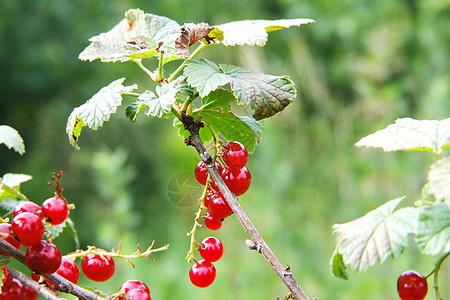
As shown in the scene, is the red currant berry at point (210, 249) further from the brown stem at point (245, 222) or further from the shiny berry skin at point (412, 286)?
the shiny berry skin at point (412, 286)

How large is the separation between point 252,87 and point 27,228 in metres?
0.26

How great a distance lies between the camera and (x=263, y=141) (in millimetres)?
2404

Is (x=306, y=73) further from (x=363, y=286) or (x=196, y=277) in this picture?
(x=196, y=277)

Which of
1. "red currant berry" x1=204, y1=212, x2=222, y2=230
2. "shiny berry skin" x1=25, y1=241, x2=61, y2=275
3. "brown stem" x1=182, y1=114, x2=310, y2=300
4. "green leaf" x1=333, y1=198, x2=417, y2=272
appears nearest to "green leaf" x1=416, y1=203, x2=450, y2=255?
"green leaf" x1=333, y1=198, x2=417, y2=272

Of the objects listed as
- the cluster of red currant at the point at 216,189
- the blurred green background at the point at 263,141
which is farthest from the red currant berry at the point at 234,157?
the blurred green background at the point at 263,141

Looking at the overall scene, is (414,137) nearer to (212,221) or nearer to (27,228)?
(212,221)

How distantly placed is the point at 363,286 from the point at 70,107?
2.92 metres

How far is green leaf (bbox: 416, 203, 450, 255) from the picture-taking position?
39cm

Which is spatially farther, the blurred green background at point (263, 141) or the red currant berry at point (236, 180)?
the blurred green background at point (263, 141)

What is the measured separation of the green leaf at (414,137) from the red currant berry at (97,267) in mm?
319

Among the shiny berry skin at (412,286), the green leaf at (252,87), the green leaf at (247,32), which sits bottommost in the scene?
the shiny berry skin at (412,286)

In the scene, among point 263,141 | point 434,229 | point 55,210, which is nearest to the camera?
point 434,229

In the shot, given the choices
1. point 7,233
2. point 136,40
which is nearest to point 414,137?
point 136,40

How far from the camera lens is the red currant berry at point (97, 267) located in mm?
576
